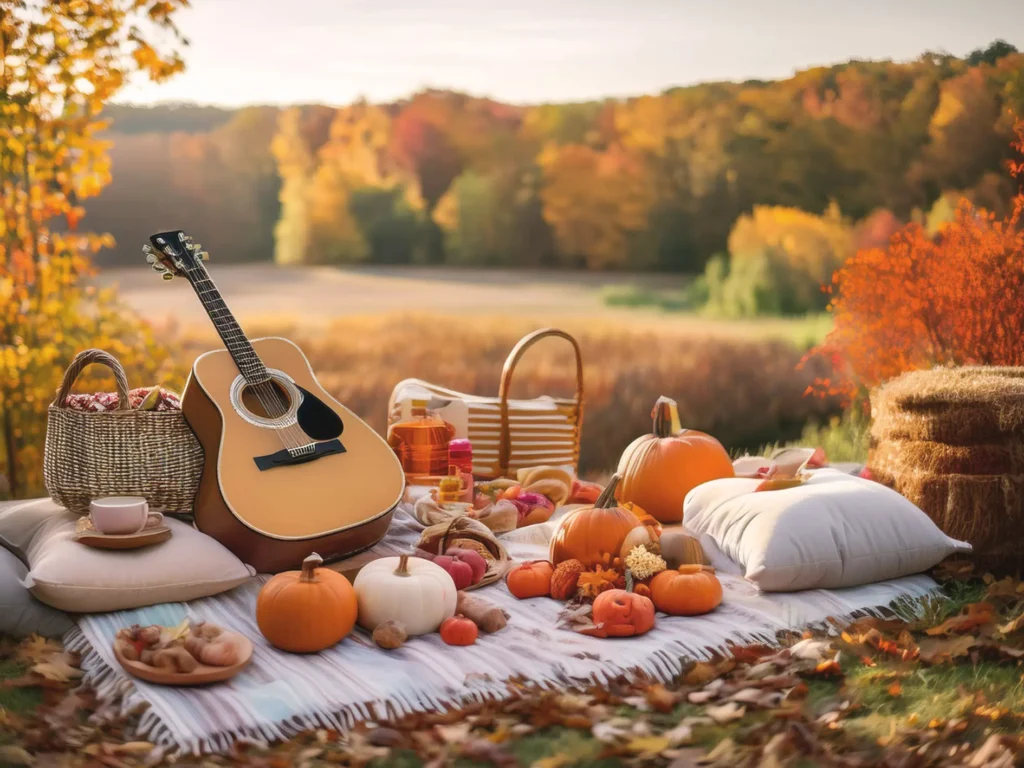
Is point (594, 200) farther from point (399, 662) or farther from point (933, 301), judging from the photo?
point (399, 662)

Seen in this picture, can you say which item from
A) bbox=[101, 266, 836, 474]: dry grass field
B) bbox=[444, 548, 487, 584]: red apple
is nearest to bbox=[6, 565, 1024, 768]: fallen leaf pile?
bbox=[444, 548, 487, 584]: red apple

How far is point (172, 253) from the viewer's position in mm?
4004

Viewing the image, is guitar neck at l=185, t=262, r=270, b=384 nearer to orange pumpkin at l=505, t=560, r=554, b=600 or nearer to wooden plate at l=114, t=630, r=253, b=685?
orange pumpkin at l=505, t=560, r=554, b=600

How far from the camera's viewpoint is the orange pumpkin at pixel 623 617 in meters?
3.20

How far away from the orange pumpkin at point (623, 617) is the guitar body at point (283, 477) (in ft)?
3.15

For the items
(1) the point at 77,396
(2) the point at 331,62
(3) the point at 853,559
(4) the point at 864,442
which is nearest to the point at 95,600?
(1) the point at 77,396

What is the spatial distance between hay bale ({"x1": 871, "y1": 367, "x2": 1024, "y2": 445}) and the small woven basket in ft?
8.65

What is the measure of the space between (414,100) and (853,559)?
14.1ft

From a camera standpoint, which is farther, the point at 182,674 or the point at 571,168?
the point at 571,168

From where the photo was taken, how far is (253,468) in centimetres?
371

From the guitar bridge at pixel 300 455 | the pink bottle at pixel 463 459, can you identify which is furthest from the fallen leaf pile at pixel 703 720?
the pink bottle at pixel 463 459

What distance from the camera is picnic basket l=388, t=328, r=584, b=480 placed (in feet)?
16.5

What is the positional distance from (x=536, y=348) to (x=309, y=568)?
3.47 metres

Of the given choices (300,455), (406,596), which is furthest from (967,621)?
(300,455)
